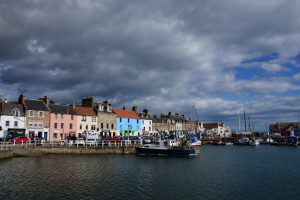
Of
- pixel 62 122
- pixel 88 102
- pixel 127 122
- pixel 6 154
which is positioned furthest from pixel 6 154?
pixel 127 122

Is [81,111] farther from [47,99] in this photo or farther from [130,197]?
[130,197]

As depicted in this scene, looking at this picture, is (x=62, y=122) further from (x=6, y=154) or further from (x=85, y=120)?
(x=6, y=154)

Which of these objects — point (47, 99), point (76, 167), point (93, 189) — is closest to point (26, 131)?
point (47, 99)

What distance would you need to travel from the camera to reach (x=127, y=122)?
98750 millimetres

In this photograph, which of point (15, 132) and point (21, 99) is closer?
point (15, 132)

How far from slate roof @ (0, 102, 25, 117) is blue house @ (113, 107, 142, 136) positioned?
30389 mm

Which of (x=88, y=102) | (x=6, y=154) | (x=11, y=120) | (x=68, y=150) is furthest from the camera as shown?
(x=88, y=102)

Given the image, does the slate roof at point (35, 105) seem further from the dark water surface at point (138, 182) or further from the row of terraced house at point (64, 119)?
the dark water surface at point (138, 182)

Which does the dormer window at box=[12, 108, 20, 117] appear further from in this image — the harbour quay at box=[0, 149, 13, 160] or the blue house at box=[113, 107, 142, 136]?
the blue house at box=[113, 107, 142, 136]

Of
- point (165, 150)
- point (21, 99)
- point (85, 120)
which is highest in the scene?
point (21, 99)

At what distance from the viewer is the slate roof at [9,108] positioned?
68.4 m

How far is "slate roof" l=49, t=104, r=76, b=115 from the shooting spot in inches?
3056

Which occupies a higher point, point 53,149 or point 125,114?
point 125,114

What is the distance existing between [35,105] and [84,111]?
14.7 meters
